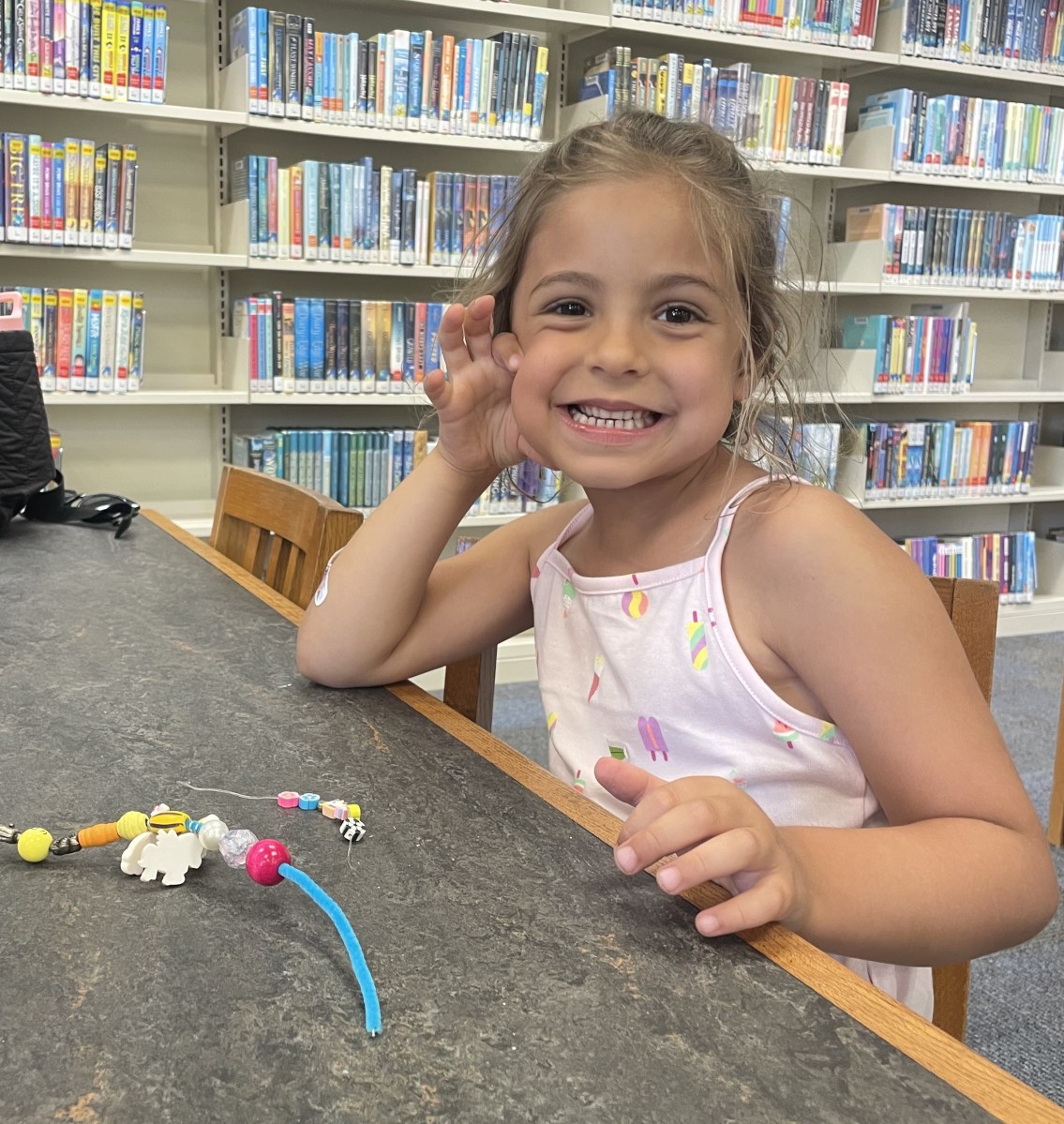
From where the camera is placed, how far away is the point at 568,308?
88 centimetres

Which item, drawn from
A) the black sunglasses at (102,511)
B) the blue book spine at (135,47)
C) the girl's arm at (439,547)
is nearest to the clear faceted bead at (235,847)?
the girl's arm at (439,547)

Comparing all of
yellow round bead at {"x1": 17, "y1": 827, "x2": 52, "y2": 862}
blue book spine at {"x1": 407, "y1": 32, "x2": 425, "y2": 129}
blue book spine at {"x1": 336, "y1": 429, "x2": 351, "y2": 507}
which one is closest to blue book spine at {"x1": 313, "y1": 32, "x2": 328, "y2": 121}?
blue book spine at {"x1": 407, "y1": 32, "x2": 425, "y2": 129}

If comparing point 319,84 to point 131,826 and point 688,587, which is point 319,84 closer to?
point 688,587

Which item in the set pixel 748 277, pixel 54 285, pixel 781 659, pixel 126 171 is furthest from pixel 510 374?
pixel 54 285

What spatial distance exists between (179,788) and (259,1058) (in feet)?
0.91

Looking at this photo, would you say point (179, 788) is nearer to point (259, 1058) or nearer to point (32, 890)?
point (32, 890)

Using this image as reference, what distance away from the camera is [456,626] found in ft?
3.31

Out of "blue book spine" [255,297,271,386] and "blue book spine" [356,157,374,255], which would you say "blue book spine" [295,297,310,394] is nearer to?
"blue book spine" [255,297,271,386]

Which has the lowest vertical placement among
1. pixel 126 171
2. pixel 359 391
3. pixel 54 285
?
pixel 359 391

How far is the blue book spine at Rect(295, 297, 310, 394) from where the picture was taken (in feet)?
9.34

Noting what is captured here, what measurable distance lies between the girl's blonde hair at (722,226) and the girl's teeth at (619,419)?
→ 0.28 feet

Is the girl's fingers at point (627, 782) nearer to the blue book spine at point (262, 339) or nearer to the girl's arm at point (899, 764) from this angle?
the girl's arm at point (899, 764)

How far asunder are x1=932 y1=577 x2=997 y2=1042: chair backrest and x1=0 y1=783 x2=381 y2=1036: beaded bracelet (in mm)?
502

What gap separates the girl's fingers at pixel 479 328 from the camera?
905 mm
